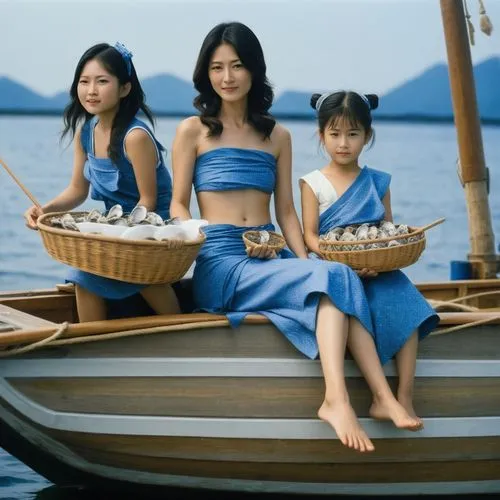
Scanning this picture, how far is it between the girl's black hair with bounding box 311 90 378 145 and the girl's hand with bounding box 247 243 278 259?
1.53ft

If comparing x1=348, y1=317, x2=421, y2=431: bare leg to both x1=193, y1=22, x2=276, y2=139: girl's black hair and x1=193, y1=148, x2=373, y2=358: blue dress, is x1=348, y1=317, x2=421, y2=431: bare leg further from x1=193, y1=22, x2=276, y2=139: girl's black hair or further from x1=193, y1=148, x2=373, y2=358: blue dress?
x1=193, y1=22, x2=276, y2=139: girl's black hair

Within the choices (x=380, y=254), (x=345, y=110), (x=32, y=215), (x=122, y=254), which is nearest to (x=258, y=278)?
(x=380, y=254)

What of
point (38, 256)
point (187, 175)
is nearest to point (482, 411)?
point (187, 175)

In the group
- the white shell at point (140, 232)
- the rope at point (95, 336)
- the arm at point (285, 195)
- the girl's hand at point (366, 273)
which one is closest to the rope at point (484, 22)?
the arm at point (285, 195)

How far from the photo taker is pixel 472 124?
5.66 metres

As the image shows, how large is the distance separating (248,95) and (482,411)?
125cm

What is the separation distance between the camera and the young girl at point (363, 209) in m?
3.88

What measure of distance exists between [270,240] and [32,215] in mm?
733

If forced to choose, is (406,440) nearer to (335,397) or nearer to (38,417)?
(335,397)

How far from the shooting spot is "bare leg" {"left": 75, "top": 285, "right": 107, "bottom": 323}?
3938 mm

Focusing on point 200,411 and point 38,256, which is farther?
point 38,256

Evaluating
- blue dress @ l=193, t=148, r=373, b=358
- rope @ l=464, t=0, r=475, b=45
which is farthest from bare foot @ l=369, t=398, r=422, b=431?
rope @ l=464, t=0, r=475, b=45

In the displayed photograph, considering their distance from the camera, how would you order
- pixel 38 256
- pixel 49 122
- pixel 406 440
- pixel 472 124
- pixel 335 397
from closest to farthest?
pixel 335 397, pixel 406 440, pixel 472 124, pixel 38 256, pixel 49 122

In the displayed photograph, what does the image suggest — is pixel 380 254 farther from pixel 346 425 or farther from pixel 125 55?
pixel 125 55
